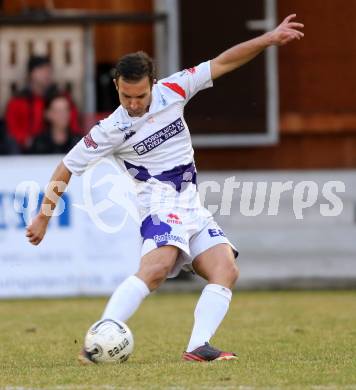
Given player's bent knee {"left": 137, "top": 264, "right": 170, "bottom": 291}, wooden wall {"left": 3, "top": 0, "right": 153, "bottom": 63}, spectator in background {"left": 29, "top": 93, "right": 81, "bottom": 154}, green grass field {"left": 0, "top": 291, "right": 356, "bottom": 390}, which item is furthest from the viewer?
wooden wall {"left": 3, "top": 0, "right": 153, "bottom": 63}

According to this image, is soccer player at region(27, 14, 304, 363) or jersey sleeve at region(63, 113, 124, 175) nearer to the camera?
soccer player at region(27, 14, 304, 363)

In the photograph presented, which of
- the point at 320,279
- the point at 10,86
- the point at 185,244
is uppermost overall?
the point at 10,86

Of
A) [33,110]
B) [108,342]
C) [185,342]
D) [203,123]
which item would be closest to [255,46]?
[108,342]

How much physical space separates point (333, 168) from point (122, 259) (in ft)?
11.2

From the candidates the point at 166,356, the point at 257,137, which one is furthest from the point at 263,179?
the point at 166,356

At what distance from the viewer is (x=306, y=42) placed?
15.6 meters

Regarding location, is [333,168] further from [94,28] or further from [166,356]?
[166,356]

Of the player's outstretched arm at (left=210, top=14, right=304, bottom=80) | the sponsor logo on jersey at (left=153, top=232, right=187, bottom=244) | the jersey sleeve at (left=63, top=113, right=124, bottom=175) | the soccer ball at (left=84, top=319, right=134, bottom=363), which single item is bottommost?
the soccer ball at (left=84, top=319, right=134, bottom=363)

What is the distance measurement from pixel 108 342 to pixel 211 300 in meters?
0.71

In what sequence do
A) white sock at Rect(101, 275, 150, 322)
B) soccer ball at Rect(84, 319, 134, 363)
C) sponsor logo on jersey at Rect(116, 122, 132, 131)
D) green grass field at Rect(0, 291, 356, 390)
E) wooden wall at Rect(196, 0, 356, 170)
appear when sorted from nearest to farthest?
green grass field at Rect(0, 291, 356, 390)
soccer ball at Rect(84, 319, 134, 363)
white sock at Rect(101, 275, 150, 322)
sponsor logo on jersey at Rect(116, 122, 132, 131)
wooden wall at Rect(196, 0, 356, 170)

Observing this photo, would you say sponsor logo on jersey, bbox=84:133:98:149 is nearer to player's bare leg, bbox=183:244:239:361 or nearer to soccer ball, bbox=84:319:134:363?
player's bare leg, bbox=183:244:239:361

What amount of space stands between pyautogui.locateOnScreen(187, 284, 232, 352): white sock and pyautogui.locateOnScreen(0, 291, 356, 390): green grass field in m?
0.19

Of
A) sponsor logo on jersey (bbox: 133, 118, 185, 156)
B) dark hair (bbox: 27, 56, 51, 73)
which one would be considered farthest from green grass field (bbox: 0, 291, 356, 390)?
dark hair (bbox: 27, 56, 51, 73)

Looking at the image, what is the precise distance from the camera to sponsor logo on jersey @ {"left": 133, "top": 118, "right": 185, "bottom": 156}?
783 cm
